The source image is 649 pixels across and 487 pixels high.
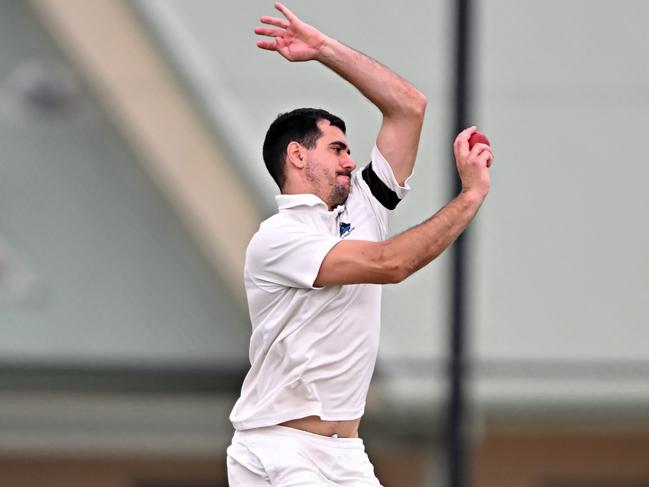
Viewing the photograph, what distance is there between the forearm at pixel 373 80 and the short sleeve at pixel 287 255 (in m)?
0.44

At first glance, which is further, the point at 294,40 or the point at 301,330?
the point at 294,40

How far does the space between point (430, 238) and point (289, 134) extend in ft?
1.90

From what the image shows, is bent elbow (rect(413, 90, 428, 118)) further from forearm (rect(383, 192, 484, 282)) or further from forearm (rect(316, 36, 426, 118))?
forearm (rect(383, 192, 484, 282))

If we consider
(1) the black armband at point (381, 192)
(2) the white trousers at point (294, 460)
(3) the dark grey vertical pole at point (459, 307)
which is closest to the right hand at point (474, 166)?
(1) the black armband at point (381, 192)

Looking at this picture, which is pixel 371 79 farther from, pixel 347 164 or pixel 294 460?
pixel 294 460

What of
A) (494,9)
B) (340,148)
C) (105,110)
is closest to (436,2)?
(494,9)

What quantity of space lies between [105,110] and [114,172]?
32 cm

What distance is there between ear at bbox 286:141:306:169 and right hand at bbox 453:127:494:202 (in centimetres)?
45

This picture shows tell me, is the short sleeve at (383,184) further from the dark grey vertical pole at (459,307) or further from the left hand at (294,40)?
the dark grey vertical pole at (459,307)

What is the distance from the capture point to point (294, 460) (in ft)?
15.9

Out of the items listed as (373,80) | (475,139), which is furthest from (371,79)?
(475,139)

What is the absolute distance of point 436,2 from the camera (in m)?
9.25

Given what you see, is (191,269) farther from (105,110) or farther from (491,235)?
(491,235)

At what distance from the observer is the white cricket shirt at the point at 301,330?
4914mm
